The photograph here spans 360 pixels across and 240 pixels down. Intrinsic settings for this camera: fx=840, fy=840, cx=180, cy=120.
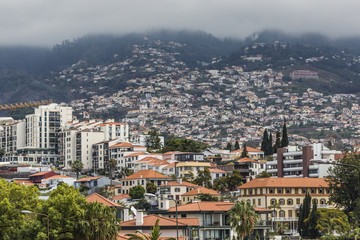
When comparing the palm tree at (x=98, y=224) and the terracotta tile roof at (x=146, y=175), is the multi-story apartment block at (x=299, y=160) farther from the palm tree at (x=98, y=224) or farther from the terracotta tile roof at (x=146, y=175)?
the palm tree at (x=98, y=224)

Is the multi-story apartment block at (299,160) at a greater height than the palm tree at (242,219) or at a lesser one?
lesser

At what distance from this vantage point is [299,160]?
176 m

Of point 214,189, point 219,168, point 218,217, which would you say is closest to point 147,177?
point 214,189

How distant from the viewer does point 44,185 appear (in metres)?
188

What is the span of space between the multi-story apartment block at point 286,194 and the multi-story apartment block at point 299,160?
2347 cm

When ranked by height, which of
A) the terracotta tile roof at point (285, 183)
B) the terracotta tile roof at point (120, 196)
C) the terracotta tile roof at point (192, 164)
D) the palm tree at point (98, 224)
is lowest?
the terracotta tile roof at point (120, 196)

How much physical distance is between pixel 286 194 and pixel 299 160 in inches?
1304

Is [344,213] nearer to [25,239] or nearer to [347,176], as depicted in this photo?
[347,176]

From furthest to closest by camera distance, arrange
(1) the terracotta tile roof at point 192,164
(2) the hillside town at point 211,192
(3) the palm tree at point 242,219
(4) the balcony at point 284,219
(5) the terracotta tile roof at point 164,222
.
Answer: (1) the terracotta tile roof at point 192,164, (4) the balcony at point 284,219, (2) the hillside town at point 211,192, (5) the terracotta tile roof at point 164,222, (3) the palm tree at point 242,219

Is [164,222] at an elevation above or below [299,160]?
above

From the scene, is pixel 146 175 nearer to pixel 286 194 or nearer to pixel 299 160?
pixel 299 160

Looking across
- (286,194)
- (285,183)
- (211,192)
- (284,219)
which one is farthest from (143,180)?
(284,219)

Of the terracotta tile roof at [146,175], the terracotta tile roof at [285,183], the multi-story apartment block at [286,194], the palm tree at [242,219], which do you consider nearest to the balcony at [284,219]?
the multi-story apartment block at [286,194]

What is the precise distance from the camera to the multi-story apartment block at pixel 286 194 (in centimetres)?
14212
